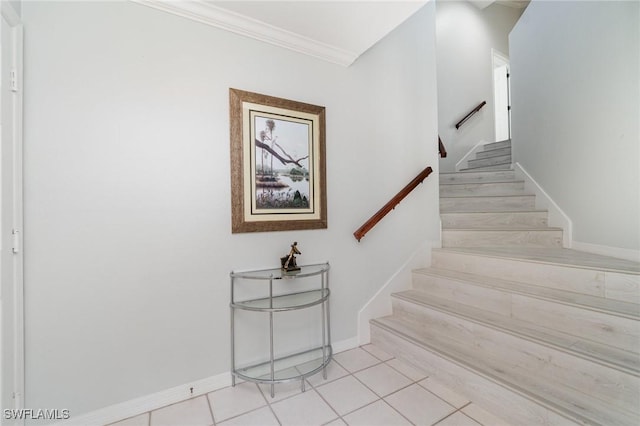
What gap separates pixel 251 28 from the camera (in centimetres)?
183

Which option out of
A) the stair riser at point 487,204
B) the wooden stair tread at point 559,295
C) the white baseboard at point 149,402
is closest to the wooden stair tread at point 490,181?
the stair riser at point 487,204

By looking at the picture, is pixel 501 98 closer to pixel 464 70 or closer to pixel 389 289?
pixel 464 70

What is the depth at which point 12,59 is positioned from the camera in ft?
4.19

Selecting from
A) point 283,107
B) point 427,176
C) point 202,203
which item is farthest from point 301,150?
point 427,176

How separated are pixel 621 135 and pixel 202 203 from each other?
3098 millimetres

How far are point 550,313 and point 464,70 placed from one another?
439 cm

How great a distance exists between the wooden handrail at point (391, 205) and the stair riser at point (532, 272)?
715mm

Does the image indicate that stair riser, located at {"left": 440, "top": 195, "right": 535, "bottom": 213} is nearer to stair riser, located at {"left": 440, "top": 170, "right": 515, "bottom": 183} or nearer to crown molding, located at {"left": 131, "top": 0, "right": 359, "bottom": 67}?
stair riser, located at {"left": 440, "top": 170, "right": 515, "bottom": 183}

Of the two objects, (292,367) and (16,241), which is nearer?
(16,241)

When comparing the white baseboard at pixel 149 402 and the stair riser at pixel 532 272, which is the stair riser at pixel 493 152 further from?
the white baseboard at pixel 149 402

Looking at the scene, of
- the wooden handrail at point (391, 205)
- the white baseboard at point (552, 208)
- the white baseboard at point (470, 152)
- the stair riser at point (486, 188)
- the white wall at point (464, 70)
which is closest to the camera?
the wooden handrail at point (391, 205)

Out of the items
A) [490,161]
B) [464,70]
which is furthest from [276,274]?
[464,70]

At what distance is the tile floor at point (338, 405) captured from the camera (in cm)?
145

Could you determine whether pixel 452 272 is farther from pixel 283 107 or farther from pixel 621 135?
pixel 283 107
